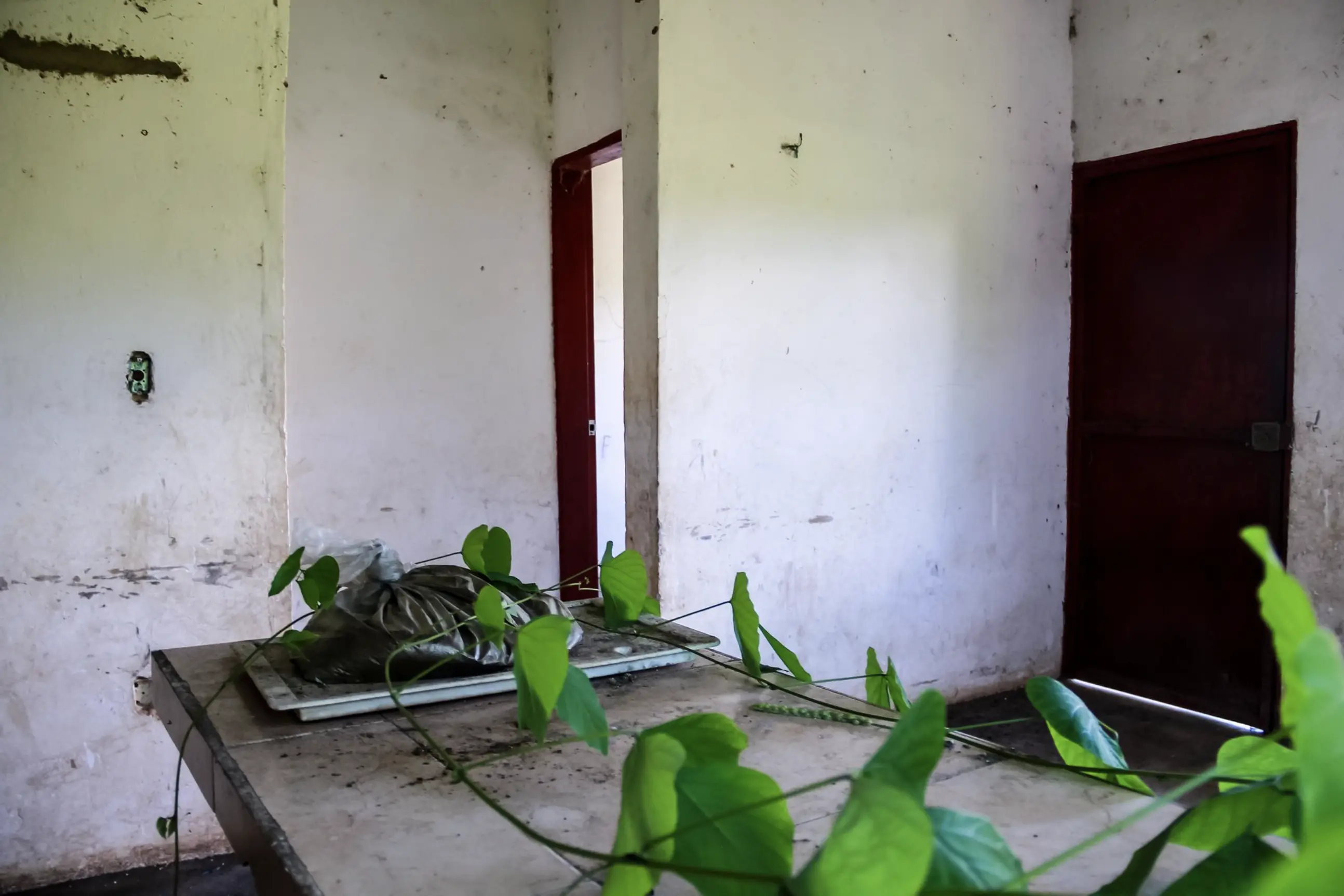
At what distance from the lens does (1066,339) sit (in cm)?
411

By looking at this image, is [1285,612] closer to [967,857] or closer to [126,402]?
[967,857]

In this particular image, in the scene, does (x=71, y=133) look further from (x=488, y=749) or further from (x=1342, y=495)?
(x=1342, y=495)

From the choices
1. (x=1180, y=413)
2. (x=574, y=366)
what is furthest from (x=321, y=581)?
(x=1180, y=413)

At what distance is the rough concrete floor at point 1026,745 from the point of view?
8.05ft

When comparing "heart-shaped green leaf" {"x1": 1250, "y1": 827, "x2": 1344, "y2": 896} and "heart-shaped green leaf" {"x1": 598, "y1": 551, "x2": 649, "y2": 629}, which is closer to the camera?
"heart-shaped green leaf" {"x1": 1250, "y1": 827, "x2": 1344, "y2": 896}

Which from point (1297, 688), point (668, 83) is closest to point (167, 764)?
point (668, 83)

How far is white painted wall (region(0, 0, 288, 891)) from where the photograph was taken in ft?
7.76

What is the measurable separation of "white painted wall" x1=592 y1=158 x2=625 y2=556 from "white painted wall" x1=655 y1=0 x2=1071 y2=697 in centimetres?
136

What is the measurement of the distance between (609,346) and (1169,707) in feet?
9.61

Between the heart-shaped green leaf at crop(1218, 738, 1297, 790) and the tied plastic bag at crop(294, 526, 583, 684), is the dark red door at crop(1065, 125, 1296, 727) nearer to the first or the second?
the tied plastic bag at crop(294, 526, 583, 684)

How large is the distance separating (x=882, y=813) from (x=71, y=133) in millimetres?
2693

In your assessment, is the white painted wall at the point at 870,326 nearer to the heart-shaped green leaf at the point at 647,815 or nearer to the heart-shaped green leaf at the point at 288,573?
the heart-shaped green leaf at the point at 288,573

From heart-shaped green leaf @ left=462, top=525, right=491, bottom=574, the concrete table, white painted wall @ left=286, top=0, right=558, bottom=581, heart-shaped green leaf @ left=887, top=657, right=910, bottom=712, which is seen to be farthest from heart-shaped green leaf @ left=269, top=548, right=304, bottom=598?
white painted wall @ left=286, top=0, right=558, bottom=581

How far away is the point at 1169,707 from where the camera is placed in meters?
3.78
